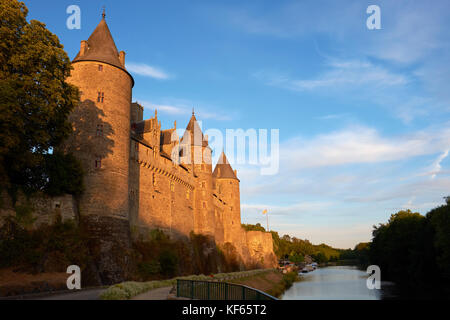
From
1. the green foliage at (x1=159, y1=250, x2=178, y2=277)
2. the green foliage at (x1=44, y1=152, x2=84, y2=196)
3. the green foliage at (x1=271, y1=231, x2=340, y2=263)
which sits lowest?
the green foliage at (x1=271, y1=231, x2=340, y2=263)

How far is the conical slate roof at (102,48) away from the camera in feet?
87.0

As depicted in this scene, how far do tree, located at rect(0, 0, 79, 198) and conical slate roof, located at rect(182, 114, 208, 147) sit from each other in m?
25.6

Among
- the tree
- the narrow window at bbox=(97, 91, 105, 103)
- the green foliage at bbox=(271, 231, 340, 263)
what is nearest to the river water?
the narrow window at bbox=(97, 91, 105, 103)

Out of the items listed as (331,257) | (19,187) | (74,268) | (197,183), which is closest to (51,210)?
(19,187)

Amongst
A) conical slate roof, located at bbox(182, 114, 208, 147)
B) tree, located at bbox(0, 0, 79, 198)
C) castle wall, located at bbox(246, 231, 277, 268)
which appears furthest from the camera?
castle wall, located at bbox(246, 231, 277, 268)

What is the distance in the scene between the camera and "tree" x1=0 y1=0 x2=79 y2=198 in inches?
669

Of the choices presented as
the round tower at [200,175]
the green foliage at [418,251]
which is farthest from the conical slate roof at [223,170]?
the green foliage at [418,251]

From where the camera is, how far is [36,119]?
719 inches

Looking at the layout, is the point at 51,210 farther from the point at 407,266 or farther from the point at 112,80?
the point at 407,266

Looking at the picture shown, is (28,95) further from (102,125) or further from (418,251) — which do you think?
(418,251)

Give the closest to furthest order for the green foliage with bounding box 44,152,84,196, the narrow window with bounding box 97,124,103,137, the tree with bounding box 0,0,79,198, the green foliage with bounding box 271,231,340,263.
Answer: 1. the tree with bounding box 0,0,79,198
2. the green foliage with bounding box 44,152,84,196
3. the narrow window with bounding box 97,124,103,137
4. the green foliage with bounding box 271,231,340,263

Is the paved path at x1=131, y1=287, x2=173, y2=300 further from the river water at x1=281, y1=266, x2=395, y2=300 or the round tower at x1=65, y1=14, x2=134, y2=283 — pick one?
the river water at x1=281, y1=266, x2=395, y2=300

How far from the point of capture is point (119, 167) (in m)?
25.8

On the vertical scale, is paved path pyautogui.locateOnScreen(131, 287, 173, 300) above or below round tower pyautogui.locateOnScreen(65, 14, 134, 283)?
below
